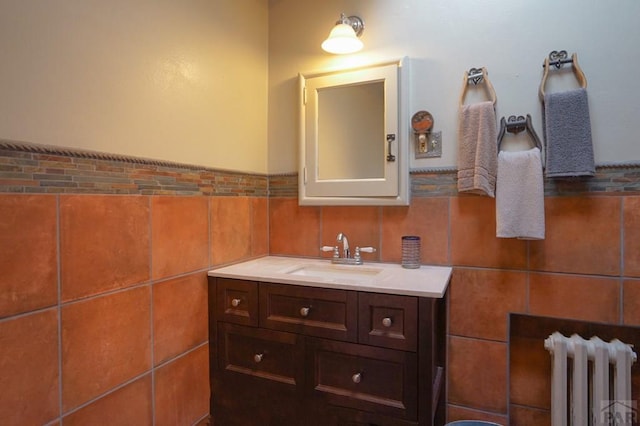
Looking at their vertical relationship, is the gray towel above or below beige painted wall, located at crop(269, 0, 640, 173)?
below

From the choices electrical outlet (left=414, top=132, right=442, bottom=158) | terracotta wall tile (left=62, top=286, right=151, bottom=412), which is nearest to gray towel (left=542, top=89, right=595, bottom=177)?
electrical outlet (left=414, top=132, right=442, bottom=158)

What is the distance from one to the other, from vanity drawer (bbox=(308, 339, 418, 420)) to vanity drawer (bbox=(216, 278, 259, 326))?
28 cm

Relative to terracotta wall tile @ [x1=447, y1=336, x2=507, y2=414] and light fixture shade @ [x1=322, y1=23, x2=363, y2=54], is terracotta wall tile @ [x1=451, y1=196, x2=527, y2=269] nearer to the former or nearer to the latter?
terracotta wall tile @ [x1=447, y1=336, x2=507, y2=414]

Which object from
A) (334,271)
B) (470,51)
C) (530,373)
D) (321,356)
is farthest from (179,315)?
(470,51)

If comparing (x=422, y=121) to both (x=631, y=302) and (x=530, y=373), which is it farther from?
(x=530, y=373)

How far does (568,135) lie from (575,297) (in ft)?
2.03

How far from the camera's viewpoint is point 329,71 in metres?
1.71

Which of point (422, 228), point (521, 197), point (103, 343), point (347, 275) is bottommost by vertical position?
point (103, 343)

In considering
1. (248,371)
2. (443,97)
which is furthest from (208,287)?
(443,97)

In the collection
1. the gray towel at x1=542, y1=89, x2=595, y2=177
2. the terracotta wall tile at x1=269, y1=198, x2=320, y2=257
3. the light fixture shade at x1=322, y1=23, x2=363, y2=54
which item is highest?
the light fixture shade at x1=322, y1=23, x2=363, y2=54

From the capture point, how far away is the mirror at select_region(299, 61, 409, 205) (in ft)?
5.16

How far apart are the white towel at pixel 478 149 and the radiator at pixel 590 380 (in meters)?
0.65

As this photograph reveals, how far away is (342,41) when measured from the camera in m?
1.55

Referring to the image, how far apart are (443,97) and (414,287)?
0.86 meters
